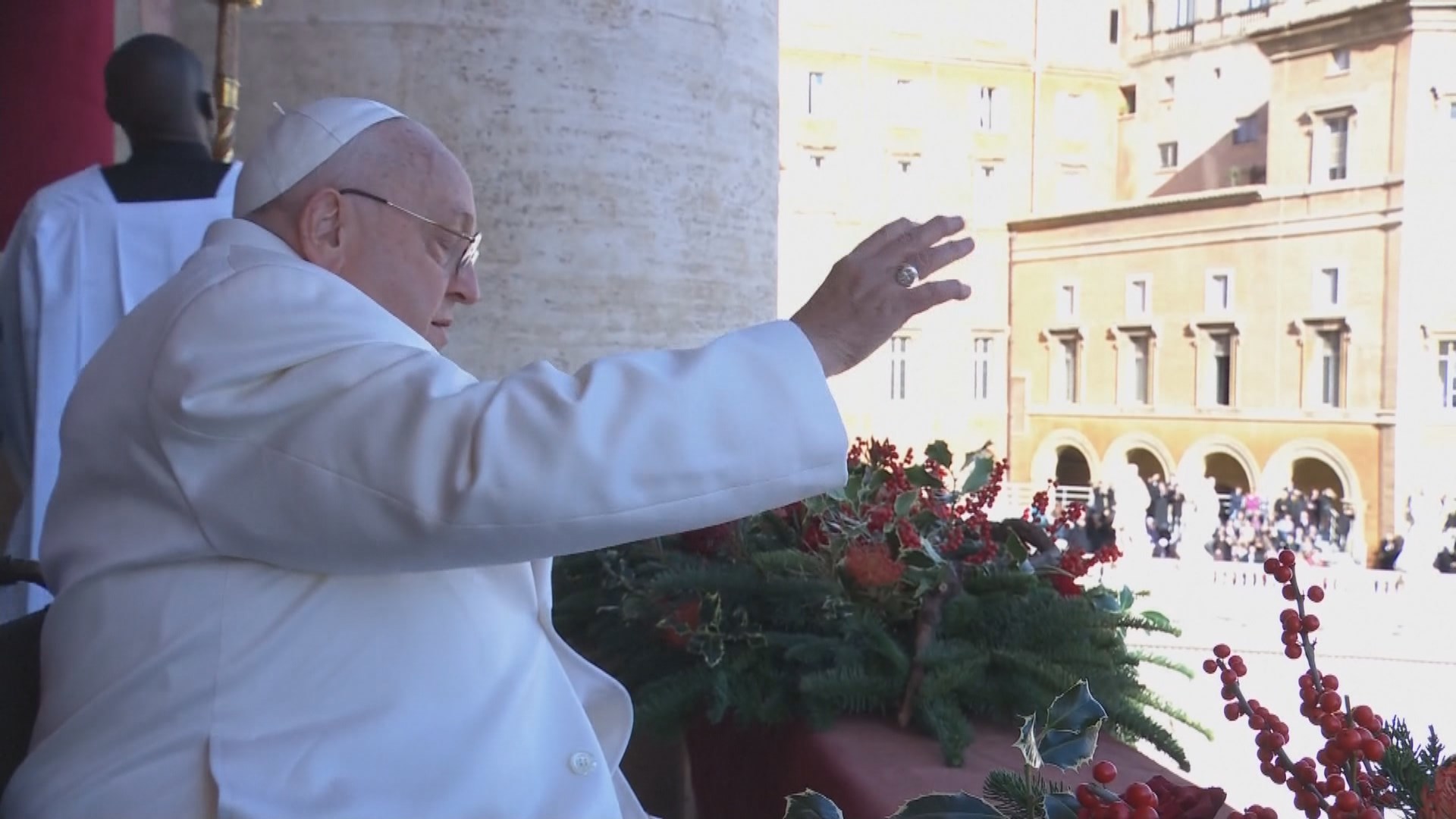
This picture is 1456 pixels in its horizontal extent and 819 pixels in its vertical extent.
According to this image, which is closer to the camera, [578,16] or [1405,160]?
[578,16]

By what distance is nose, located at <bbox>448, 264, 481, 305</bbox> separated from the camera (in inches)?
54.6

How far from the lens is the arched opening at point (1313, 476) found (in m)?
26.1

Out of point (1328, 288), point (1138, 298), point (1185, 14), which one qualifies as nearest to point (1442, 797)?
point (1328, 288)

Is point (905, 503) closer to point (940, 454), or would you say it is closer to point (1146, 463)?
point (940, 454)

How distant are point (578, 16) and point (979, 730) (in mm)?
2258

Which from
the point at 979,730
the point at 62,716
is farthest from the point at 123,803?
the point at 979,730

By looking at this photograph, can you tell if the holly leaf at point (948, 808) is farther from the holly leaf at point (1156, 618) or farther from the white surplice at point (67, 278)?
the white surplice at point (67, 278)

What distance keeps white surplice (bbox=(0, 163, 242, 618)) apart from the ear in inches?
55.6

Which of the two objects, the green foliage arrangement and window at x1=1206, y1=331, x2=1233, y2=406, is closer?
the green foliage arrangement

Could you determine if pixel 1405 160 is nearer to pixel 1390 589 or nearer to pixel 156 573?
pixel 1390 589

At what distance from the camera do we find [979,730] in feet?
5.94

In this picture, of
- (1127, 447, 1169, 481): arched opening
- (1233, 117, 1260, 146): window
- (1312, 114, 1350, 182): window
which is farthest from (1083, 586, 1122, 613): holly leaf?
(1233, 117, 1260, 146): window

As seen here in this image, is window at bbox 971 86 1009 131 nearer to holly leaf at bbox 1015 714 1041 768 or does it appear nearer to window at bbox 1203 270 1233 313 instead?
window at bbox 1203 270 1233 313

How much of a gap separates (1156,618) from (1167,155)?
1237 inches
